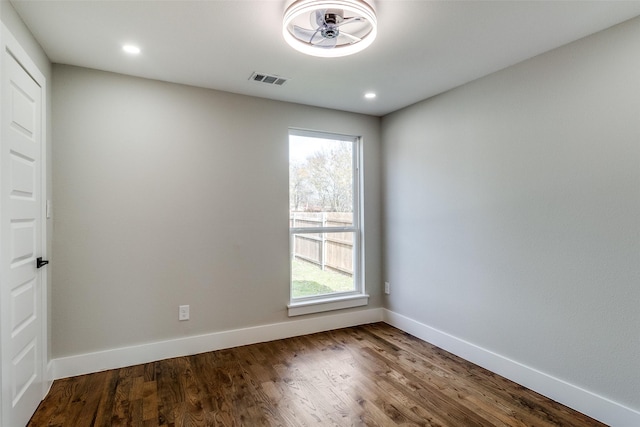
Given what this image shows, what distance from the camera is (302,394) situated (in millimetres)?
2299

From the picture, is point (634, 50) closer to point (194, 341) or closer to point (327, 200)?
point (327, 200)

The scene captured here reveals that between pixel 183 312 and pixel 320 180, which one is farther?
pixel 320 180

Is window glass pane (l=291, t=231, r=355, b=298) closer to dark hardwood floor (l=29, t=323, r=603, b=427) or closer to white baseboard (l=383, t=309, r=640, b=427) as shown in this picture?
dark hardwood floor (l=29, t=323, r=603, b=427)

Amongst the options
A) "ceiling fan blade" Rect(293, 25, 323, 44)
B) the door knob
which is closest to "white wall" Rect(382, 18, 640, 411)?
"ceiling fan blade" Rect(293, 25, 323, 44)

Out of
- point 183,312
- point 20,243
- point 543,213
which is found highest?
point 543,213

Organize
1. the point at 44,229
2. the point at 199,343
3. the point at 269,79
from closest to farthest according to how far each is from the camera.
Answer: the point at 44,229 → the point at 269,79 → the point at 199,343

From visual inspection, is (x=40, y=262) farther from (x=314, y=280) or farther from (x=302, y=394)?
(x=314, y=280)

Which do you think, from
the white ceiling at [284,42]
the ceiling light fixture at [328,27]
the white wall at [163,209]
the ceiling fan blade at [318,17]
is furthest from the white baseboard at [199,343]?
the ceiling fan blade at [318,17]

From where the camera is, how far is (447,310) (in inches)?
122

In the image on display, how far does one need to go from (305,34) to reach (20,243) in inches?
81.1

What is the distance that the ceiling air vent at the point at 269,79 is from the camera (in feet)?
9.00

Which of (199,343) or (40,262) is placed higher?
(40,262)

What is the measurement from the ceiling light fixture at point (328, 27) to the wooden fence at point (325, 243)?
1817 mm

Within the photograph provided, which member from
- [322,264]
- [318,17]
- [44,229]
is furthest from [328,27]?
[322,264]
